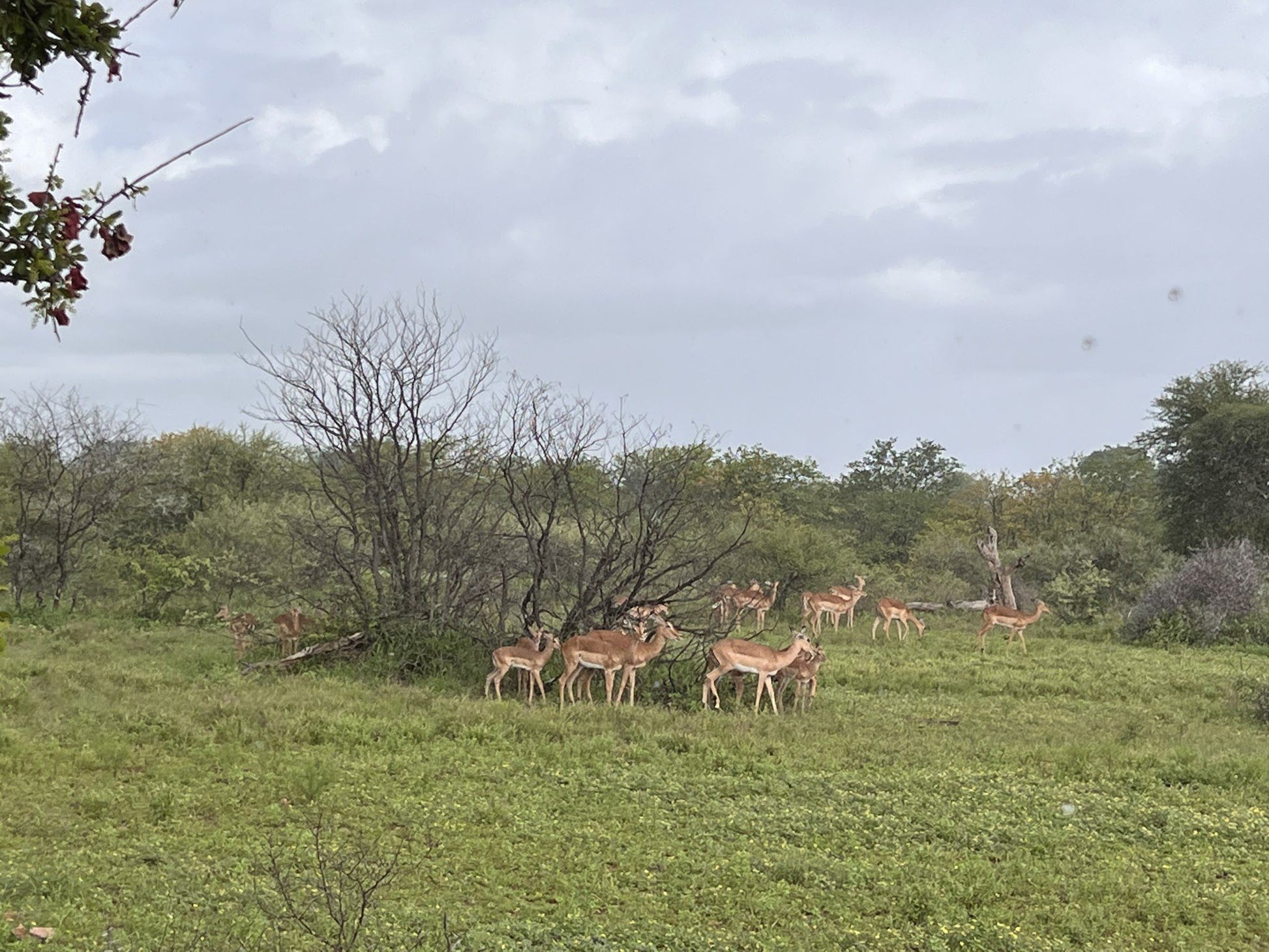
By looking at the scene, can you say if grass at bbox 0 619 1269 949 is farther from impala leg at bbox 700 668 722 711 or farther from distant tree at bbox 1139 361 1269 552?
distant tree at bbox 1139 361 1269 552

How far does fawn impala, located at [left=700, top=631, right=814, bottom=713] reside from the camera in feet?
42.2

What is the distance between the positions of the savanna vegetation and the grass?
0.13 feet

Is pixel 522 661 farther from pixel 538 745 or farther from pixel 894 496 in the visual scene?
pixel 894 496

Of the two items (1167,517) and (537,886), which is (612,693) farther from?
(1167,517)

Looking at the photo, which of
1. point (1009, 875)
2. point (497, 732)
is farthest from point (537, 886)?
point (497, 732)

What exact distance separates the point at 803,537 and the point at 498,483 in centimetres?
Result: 1231

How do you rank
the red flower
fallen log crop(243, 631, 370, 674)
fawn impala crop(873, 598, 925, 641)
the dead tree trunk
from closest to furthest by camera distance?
the red flower → fallen log crop(243, 631, 370, 674) → fawn impala crop(873, 598, 925, 641) → the dead tree trunk

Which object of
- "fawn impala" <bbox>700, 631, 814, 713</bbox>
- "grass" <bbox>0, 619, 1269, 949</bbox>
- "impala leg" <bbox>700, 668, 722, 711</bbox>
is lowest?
"grass" <bbox>0, 619, 1269, 949</bbox>

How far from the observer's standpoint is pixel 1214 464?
1163 inches

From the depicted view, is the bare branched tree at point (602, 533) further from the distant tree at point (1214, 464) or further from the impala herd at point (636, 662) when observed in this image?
the distant tree at point (1214, 464)

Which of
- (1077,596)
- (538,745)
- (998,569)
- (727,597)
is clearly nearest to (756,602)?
(727,597)

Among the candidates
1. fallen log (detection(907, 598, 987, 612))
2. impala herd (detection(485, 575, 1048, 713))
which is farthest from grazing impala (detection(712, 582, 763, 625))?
impala herd (detection(485, 575, 1048, 713))

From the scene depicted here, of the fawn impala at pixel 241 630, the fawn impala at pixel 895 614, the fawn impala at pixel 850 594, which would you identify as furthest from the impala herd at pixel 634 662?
the fawn impala at pixel 850 594

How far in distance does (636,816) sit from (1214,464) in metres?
26.6
